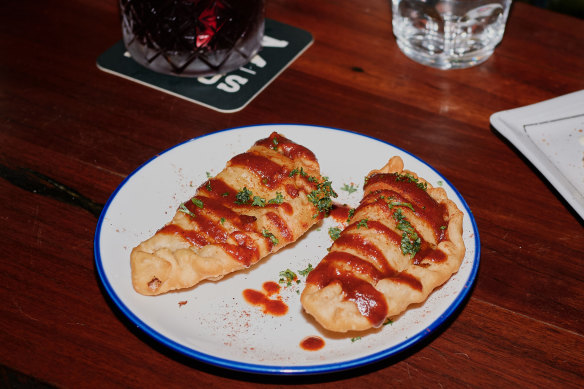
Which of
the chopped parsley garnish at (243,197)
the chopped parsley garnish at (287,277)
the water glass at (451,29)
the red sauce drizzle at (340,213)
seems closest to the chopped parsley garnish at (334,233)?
the red sauce drizzle at (340,213)

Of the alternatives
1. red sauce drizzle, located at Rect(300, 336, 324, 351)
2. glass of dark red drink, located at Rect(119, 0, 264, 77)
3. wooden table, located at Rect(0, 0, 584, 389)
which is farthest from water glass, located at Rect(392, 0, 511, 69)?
red sauce drizzle, located at Rect(300, 336, 324, 351)

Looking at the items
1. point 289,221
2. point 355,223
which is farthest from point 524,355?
point 289,221

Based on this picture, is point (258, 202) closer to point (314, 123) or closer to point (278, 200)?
point (278, 200)

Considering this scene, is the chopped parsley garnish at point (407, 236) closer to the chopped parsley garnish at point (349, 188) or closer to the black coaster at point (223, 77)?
the chopped parsley garnish at point (349, 188)

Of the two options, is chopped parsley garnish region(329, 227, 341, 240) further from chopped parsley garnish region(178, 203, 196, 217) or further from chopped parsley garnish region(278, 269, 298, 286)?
chopped parsley garnish region(178, 203, 196, 217)

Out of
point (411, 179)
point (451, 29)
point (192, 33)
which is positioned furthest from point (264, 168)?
point (451, 29)

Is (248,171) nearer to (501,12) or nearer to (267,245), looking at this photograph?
(267,245)
